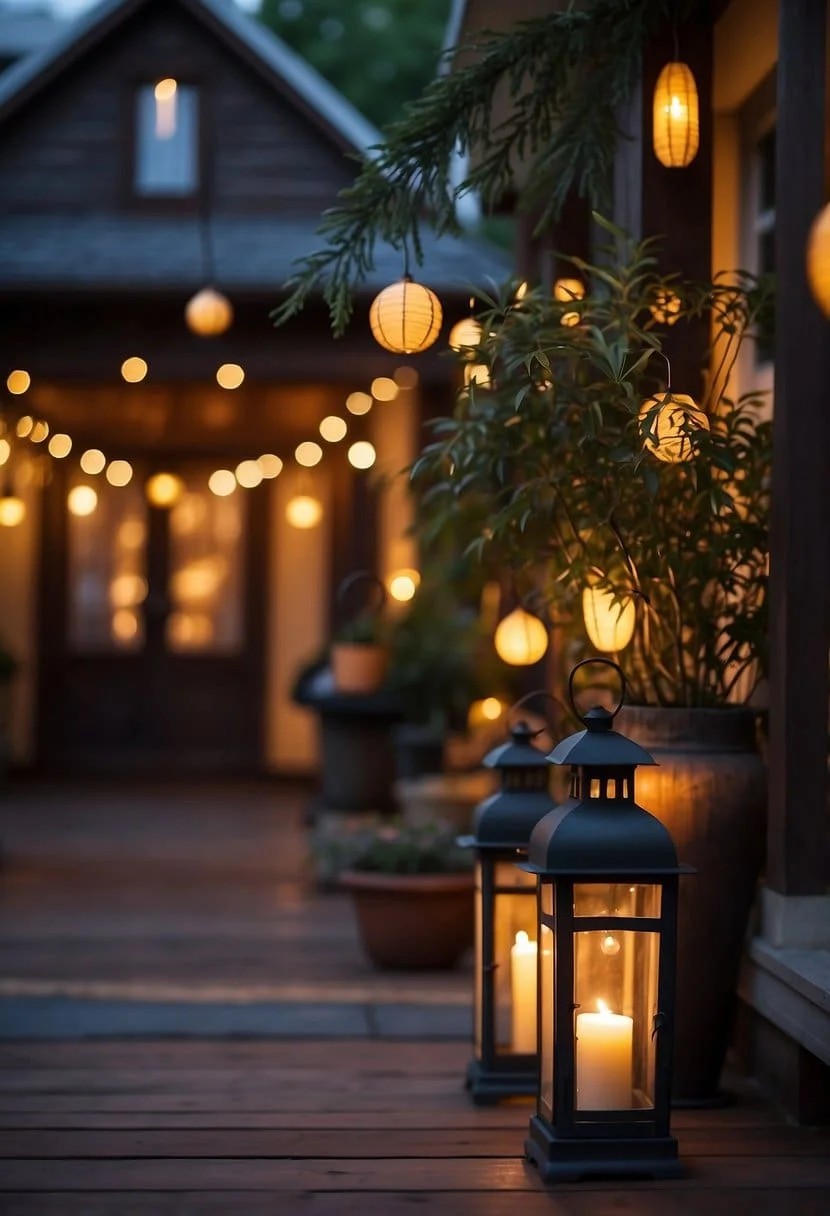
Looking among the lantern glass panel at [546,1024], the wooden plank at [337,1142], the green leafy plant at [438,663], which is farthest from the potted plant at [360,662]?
the lantern glass panel at [546,1024]

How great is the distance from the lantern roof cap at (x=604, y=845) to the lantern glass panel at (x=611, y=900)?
13 cm

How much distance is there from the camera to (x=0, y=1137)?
3.89 meters

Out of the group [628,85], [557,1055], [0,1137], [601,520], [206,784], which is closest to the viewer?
[557,1055]

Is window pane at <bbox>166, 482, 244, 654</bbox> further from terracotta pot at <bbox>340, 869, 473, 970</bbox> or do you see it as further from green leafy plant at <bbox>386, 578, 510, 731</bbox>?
terracotta pot at <bbox>340, 869, 473, 970</bbox>

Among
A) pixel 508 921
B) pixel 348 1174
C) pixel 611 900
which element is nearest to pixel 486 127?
pixel 508 921

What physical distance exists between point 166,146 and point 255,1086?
27.0 feet

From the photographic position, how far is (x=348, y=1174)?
3.60 metres

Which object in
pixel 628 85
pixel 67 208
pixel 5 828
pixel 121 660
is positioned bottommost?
pixel 5 828

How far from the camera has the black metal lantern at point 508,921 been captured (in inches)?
168

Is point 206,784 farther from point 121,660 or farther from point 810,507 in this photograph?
point 810,507

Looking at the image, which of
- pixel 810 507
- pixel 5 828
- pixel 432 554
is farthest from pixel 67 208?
pixel 810 507

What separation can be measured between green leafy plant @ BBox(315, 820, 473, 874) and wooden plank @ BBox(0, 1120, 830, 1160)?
2.19m

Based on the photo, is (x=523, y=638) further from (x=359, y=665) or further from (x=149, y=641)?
(x=149, y=641)

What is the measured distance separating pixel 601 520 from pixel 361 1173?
171cm
